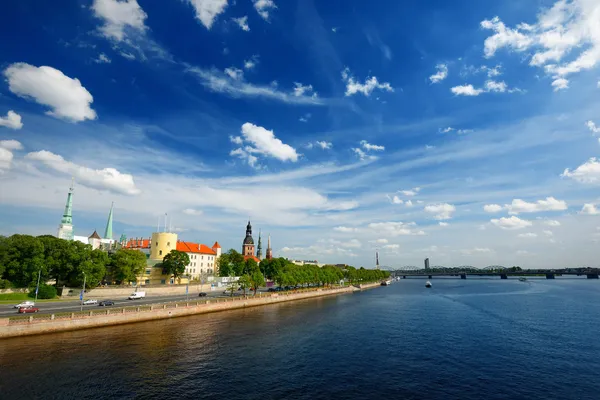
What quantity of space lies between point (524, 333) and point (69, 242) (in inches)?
4831

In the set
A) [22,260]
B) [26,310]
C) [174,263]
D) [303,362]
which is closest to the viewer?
[303,362]

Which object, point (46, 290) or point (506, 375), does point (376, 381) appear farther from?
point (46, 290)

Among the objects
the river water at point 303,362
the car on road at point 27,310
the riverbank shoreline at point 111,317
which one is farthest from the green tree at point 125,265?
the river water at point 303,362

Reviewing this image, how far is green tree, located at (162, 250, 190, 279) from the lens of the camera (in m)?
136

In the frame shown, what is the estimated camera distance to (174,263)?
136 m

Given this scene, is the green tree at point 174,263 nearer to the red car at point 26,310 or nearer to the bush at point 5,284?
the bush at point 5,284

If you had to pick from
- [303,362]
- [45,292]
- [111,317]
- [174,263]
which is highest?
[174,263]

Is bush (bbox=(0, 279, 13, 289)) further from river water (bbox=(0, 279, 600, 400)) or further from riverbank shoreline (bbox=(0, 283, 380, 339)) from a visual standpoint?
river water (bbox=(0, 279, 600, 400))

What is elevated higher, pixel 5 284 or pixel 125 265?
pixel 125 265

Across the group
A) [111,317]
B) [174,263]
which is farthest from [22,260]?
[174,263]

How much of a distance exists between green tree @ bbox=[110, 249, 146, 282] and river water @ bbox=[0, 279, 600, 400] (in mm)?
49845

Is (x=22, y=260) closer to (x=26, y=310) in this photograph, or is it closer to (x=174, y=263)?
(x=26, y=310)

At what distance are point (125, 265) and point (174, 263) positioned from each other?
88.8ft

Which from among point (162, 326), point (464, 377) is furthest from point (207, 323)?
point (464, 377)
